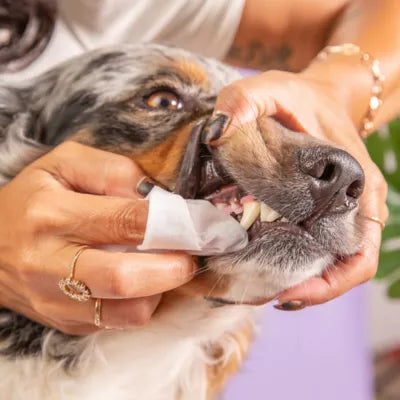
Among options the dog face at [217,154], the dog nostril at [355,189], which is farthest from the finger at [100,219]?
the dog nostril at [355,189]

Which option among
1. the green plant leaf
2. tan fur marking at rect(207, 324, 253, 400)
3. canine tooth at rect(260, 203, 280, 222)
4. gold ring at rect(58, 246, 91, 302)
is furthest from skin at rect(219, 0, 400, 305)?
the green plant leaf

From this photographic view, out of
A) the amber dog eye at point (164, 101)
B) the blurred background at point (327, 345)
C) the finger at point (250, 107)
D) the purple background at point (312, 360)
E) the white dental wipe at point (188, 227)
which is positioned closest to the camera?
the white dental wipe at point (188, 227)

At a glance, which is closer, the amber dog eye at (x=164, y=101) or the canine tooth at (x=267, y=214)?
the canine tooth at (x=267, y=214)

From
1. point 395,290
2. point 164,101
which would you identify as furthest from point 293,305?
point 395,290

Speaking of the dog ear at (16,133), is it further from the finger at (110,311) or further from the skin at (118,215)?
the finger at (110,311)

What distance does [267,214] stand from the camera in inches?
26.2

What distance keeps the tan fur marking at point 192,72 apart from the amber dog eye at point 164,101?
40 mm

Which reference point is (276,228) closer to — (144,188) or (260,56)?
(144,188)

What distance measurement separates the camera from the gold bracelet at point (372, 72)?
37.4 inches

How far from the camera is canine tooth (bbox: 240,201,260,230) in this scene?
665 mm

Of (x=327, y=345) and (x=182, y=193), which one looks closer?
(x=182, y=193)

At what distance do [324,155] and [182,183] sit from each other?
197 millimetres

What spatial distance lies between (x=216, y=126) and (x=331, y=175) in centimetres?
18

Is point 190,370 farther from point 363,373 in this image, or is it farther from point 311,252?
point 363,373
